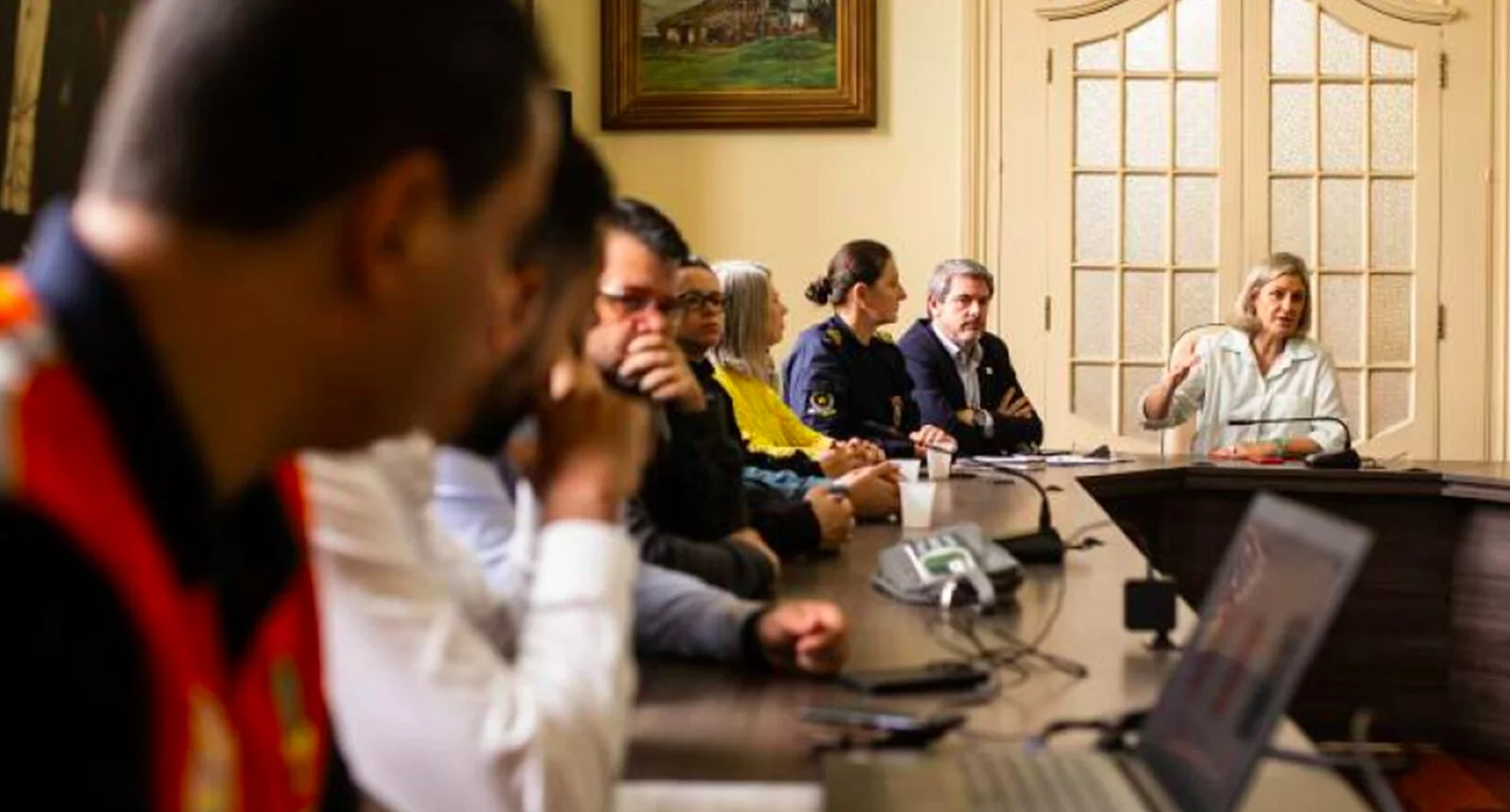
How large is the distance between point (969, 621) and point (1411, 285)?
518 centimetres

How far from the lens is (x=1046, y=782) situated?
4.50 feet

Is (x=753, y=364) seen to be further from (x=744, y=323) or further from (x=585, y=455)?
(x=585, y=455)

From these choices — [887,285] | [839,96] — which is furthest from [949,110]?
[887,285]

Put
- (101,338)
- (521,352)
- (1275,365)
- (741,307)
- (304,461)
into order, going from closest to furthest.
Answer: (101,338), (521,352), (304,461), (741,307), (1275,365)

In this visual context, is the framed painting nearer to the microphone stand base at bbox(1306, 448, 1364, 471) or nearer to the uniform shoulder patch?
the uniform shoulder patch

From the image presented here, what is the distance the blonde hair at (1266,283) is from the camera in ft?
18.8

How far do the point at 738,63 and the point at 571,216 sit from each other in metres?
5.47

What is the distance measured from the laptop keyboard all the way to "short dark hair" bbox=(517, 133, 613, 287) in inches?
19.4

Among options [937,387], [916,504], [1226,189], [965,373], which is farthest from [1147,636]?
[1226,189]

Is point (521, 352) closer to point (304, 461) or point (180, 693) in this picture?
point (304, 461)

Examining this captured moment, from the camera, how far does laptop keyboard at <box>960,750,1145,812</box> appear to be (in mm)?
1307

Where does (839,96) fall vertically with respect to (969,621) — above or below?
above

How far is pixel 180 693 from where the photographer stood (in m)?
0.70

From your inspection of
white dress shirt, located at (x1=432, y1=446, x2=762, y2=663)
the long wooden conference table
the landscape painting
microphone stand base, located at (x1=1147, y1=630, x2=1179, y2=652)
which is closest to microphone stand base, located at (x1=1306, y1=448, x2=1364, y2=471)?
the long wooden conference table
